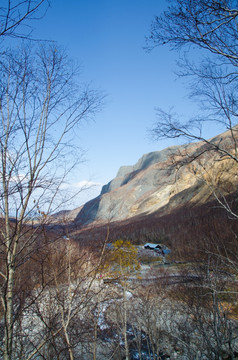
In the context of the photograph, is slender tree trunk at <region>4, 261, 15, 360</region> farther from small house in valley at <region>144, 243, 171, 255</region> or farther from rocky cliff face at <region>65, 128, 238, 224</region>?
small house in valley at <region>144, 243, 171, 255</region>

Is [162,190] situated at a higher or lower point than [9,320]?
higher

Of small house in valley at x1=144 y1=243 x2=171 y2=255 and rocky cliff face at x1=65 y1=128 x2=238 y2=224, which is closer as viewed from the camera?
rocky cliff face at x1=65 y1=128 x2=238 y2=224

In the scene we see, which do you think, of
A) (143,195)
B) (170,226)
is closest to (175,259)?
(170,226)

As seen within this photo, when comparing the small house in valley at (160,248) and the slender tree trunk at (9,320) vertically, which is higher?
the slender tree trunk at (9,320)

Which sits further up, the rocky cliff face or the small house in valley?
the rocky cliff face

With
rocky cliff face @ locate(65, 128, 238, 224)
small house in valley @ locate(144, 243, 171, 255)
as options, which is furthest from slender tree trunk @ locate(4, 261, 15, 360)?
small house in valley @ locate(144, 243, 171, 255)

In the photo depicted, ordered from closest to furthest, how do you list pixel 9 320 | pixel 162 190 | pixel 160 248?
pixel 9 320 → pixel 160 248 → pixel 162 190

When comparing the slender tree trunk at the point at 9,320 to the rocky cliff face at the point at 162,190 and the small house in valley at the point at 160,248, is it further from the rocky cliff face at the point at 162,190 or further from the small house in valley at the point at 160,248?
the small house in valley at the point at 160,248

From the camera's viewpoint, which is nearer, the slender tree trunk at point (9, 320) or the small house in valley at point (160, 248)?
the slender tree trunk at point (9, 320)

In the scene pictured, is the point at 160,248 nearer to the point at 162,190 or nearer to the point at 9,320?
the point at 9,320

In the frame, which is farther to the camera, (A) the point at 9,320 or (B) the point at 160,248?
(B) the point at 160,248

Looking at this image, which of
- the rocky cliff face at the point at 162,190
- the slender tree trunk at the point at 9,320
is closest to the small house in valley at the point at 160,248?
the rocky cliff face at the point at 162,190

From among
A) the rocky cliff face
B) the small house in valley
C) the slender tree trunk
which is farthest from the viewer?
the small house in valley

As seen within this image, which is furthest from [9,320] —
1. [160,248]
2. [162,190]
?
[162,190]
